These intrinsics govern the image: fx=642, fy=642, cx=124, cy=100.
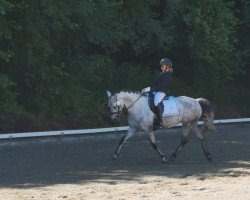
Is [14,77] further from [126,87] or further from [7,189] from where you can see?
[7,189]

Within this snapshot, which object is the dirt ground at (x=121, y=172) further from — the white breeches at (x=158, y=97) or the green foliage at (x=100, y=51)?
the green foliage at (x=100, y=51)

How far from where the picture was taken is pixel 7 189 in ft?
40.1

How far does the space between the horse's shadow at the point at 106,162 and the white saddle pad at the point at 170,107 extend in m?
1.28

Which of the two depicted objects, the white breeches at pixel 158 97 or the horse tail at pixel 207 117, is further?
the horse tail at pixel 207 117

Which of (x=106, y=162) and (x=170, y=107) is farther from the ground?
(x=170, y=107)

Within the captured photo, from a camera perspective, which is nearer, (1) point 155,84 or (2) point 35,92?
(1) point 155,84

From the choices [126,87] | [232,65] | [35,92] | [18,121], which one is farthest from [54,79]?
[232,65]

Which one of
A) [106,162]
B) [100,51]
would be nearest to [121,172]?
[106,162]

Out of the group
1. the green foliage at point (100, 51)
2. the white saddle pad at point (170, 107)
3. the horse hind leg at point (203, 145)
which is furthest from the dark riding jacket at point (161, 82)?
the green foliage at point (100, 51)

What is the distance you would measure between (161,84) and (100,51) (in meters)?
13.4

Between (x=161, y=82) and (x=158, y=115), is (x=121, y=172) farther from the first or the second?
(x=161, y=82)

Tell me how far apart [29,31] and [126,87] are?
6936 mm

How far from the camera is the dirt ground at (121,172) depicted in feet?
37.9

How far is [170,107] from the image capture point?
1722 centimetres
